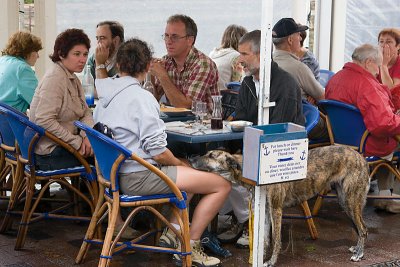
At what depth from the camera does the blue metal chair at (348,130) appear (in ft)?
18.7

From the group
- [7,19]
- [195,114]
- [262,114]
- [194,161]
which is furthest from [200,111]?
[7,19]

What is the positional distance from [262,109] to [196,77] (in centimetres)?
146

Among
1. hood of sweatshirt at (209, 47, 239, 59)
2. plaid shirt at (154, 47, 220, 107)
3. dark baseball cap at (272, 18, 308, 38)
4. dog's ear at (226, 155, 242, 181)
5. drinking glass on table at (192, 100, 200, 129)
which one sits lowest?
dog's ear at (226, 155, 242, 181)

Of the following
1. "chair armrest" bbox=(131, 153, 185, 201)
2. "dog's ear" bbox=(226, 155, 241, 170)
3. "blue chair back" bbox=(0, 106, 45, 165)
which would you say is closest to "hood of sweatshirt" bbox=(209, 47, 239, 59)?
"blue chair back" bbox=(0, 106, 45, 165)

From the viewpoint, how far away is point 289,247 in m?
5.11

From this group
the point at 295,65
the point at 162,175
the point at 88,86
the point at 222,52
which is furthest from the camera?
the point at 222,52

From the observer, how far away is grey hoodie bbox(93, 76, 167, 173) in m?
4.26

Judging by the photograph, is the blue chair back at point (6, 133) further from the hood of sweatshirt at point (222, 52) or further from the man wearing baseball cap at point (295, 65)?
the hood of sweatshirt at point (222, 52)

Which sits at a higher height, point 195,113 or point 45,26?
point 45,26

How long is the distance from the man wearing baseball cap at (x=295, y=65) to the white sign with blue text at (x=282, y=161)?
5.91 ft

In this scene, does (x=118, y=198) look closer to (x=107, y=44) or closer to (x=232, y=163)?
(x=232, y=163)

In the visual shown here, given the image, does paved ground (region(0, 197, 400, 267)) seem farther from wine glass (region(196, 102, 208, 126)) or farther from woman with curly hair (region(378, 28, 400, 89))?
woman with curly hair (region(378, 28, 400, 89))

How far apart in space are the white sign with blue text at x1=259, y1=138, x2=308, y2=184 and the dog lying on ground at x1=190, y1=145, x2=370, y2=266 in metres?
0.39

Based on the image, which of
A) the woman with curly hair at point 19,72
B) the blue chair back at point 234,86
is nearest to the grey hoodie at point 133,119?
the woman with curly hair at point 19,72
